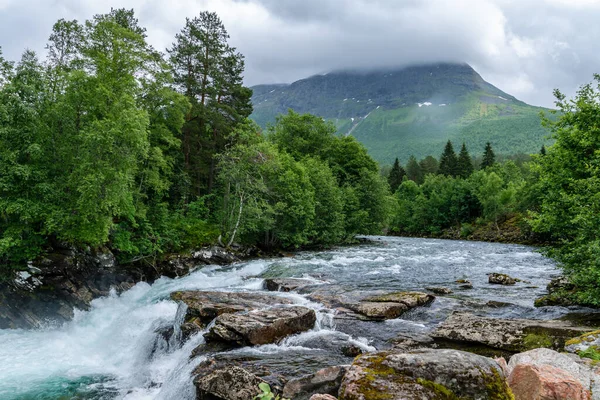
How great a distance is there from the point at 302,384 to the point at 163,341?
303 inches

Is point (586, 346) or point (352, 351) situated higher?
point (586, 346)

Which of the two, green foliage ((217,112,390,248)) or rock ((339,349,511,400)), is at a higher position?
green foliage ((217,112,390,248))

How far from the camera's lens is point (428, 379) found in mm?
5914

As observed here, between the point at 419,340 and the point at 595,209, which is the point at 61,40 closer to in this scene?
the point at 419,340

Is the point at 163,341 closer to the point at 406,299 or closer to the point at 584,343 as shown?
the point at 406,299

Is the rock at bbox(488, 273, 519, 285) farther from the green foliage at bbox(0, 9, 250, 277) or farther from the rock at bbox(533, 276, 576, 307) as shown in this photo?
the green foliage at bbox(0, 9, 250, 277)

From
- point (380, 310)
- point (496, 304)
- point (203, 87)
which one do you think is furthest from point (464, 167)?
point (380, 310)

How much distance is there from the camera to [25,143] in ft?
56.3

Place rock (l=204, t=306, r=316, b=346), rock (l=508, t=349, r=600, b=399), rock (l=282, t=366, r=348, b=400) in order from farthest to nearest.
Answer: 1. rock (l=204, t=306, r=316, b=346)
2. rock (l=282, t=366, r=348, b=400)
3. rock (l=508, t=349, r=600, b=399)

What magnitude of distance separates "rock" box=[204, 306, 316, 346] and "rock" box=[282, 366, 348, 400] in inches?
131

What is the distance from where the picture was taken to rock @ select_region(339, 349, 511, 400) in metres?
5.71

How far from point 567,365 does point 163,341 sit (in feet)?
40.4

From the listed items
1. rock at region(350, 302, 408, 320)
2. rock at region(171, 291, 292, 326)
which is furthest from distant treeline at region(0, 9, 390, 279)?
rock at region(350, 302, 408, 320)

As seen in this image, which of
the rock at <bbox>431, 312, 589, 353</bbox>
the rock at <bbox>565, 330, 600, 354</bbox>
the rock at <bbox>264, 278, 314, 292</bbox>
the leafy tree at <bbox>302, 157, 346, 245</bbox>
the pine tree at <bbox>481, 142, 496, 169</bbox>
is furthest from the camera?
the pine tree at <bbox>481, 142, 496, 169</bbox>
